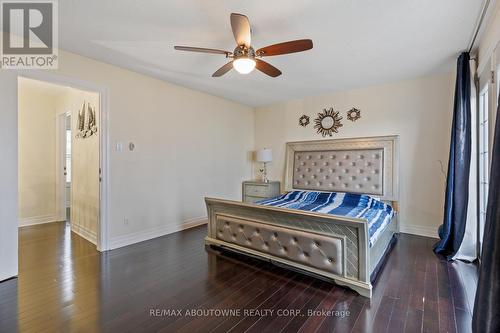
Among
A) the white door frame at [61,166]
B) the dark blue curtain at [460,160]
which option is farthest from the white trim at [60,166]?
the dark blue curtain at [460,160]

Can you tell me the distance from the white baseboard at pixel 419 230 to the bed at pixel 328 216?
0.17 meters

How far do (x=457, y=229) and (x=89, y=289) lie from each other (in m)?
3.95

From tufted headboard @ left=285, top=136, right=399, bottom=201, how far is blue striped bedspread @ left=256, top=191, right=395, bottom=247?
0.29m

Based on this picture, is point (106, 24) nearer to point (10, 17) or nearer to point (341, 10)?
point (10, 17)

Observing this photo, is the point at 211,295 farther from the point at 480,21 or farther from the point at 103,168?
the point at 480,21

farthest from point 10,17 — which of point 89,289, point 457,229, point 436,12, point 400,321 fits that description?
point 457,229

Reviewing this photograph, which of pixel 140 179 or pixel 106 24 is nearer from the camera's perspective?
pixel 106 24

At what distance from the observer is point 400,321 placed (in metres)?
1.79

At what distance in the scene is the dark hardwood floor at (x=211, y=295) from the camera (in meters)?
1.76

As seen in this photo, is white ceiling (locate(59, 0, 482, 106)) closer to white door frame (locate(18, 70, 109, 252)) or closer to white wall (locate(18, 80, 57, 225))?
white door frame (locate(18, 70, 109, 252))

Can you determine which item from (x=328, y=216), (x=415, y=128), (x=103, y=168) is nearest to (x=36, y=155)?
(x=103, y=168)

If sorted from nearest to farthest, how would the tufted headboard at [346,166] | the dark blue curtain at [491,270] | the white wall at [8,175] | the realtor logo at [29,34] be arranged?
the dark blue curtain at [491,270], the realtor logo at [29,34], the white wall at [8,175], the tufted headboard at [346,166]

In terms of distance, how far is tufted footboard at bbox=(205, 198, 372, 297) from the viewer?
7.04ft

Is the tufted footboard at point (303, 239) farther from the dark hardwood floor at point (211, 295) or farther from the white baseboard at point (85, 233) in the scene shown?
the white baseboard at point (85, 233)
